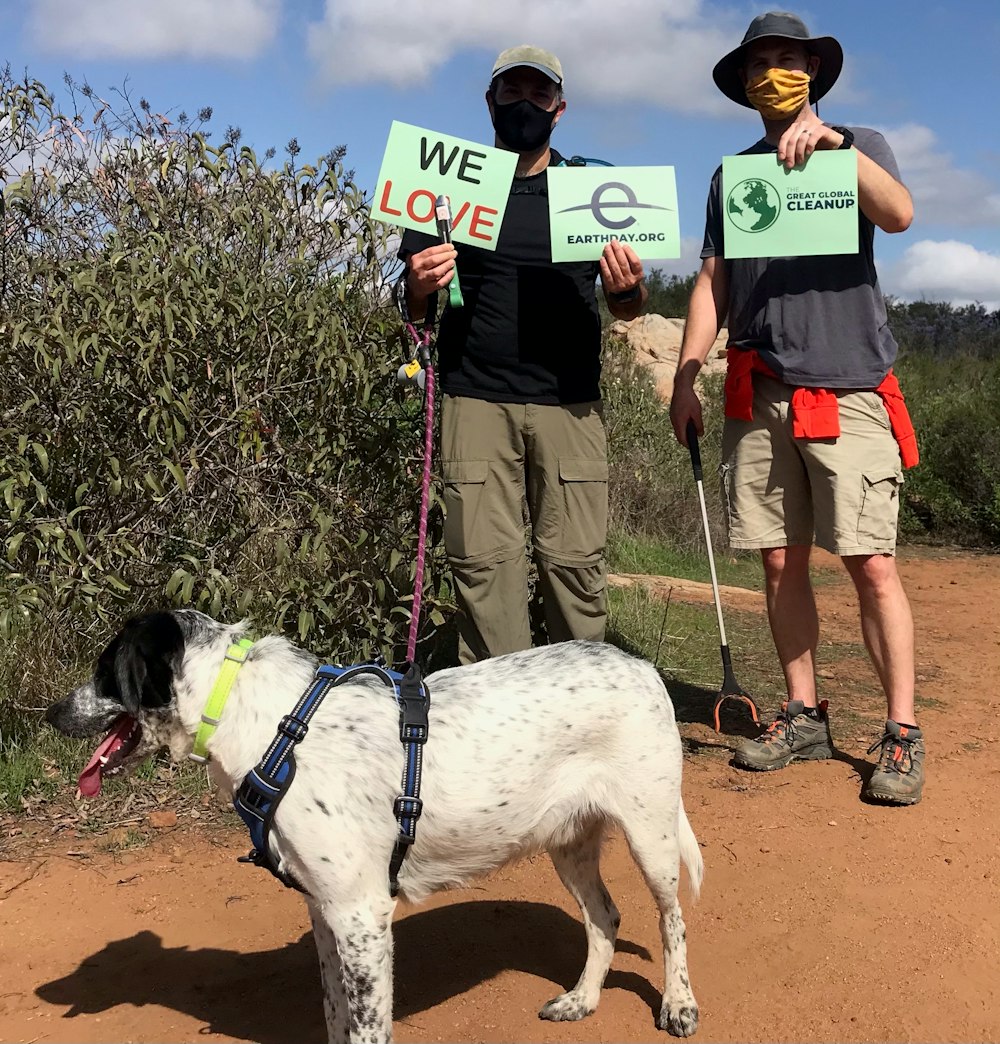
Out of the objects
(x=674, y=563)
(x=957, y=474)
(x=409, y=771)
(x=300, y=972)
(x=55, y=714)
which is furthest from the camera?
(x=957, y=474)

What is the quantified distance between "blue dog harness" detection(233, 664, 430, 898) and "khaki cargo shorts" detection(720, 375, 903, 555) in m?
2.45

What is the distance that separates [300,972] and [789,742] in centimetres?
264

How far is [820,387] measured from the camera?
4.67 metres

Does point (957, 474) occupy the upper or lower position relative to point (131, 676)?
upper

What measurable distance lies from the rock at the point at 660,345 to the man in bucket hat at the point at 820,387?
1229 centimetres

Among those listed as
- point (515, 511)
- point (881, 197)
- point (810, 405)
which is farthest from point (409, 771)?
point (881, 197)

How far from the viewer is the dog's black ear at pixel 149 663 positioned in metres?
2.81

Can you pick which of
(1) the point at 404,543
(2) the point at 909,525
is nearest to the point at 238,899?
(1) the point at 404,543

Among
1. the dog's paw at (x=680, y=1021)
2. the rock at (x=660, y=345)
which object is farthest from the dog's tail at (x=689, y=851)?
the rock at (x=660, y=345)

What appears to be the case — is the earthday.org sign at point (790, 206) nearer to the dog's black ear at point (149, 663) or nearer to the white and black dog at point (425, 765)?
the white and black dog at point (425, 765)

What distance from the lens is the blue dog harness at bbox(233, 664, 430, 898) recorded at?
8.91 ft

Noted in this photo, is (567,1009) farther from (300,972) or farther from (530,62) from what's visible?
(530,62)

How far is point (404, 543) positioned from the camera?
17.6 feet

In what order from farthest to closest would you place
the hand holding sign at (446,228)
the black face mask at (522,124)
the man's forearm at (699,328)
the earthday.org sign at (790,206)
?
1. the man's forearm at (699,328)
2. the earthday.org sign at (790,206)
3. the black face mask at (522,124)
4. the hand holding sign at (446,228)
